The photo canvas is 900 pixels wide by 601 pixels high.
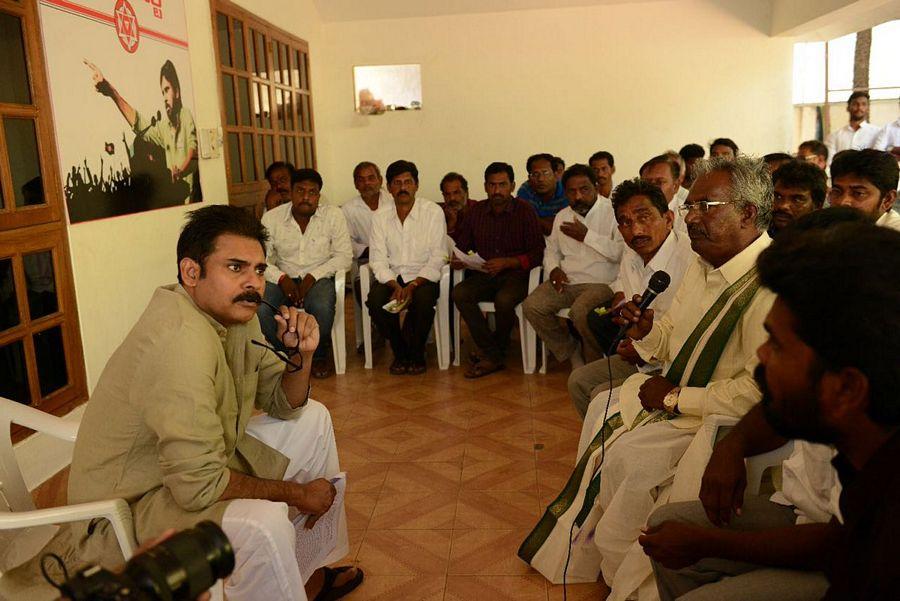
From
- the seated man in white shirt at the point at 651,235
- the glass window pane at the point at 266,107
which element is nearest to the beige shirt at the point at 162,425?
the seated man in white shirt at the point at 651,235

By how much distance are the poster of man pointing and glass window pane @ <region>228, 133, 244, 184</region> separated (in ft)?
1.94

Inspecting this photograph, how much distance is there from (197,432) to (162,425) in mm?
75

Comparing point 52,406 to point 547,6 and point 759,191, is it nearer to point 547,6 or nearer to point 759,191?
point 759,191

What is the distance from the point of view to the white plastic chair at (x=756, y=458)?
1.94m

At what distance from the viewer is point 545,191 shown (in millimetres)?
5770

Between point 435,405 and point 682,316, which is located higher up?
point 682,316

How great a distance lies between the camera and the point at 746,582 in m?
1.51

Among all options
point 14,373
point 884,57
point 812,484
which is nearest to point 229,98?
point 14,373

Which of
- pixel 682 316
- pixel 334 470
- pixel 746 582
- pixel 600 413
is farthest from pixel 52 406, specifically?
pixel 746 582

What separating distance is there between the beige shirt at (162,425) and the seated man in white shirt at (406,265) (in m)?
2.94

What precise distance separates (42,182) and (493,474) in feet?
7.45

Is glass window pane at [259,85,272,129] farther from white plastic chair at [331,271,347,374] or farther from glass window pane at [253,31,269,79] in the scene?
white plastic chair at [331,271,347,374]

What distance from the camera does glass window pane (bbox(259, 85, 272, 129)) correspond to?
19.9 ft

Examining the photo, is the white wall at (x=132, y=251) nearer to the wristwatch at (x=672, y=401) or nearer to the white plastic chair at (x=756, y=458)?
the wristwatch at (x=672, y=401)
